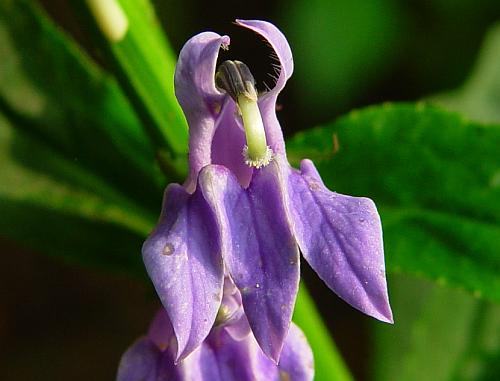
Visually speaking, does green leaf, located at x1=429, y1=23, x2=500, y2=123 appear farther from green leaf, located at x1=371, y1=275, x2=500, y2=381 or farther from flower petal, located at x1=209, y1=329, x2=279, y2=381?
flower petal, located at x1=209, y1=329, x2=279, y2=381

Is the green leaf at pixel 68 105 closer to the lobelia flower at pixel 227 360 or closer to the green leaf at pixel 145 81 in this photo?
the green leaf at pixel 145 81

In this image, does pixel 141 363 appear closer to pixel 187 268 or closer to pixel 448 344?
pixel 187 268

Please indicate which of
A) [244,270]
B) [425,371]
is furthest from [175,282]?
[425,371]

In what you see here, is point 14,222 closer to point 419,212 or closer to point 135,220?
point 135,220

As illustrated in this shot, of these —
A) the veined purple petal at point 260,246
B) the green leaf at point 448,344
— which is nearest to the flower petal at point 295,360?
the veined purple petal at point 260,246

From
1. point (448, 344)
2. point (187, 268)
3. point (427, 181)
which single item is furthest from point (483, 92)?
point (187, 268)

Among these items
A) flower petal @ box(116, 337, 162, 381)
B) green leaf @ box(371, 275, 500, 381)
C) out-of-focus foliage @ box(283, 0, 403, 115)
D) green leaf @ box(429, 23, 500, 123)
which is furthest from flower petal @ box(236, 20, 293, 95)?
out-of-focus foliage @ box(283, 0, 403, 115)
